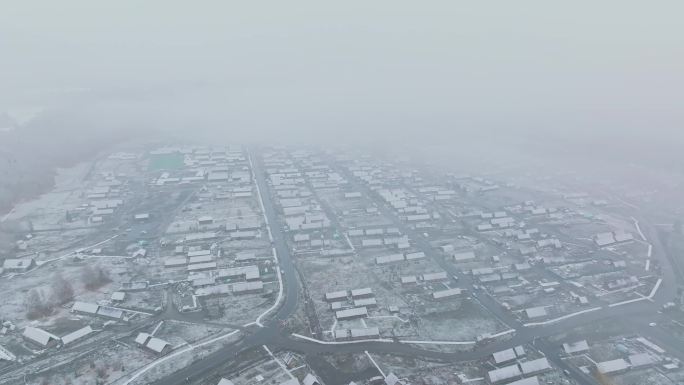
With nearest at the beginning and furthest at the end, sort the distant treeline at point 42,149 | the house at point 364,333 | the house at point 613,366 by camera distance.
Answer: the house at point 613,366 < the house at point 364,333 < the distant treeline at point 42,149

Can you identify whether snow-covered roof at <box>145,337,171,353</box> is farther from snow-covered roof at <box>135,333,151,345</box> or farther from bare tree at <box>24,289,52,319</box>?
bare tree at <box>24,289,52,319</box>

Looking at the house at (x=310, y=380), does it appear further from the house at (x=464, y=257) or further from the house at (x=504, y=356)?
Answer: the house at (x=464, y=257)

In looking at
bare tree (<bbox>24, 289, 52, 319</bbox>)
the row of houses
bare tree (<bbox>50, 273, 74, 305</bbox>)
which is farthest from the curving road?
bare tree (<bbox>50, 273, 74, 305</bbox>)

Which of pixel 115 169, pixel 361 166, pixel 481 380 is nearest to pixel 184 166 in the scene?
pixel 115 169

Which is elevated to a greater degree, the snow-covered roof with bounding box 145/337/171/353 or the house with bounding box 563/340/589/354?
the house with bounding box 563/340/589/354

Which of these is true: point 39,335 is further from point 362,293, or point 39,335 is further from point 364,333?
point 362,293

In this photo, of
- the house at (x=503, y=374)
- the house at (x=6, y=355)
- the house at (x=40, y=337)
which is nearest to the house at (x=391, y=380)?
the house at (x=503, y=374)

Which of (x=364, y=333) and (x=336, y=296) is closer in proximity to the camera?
(x=364, y=333)

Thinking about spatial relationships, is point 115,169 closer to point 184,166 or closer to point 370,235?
point 184,166

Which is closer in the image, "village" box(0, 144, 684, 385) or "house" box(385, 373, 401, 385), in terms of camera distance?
"house" box(385, 373, 401, 385)

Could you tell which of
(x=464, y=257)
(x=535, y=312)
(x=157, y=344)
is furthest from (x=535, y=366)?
(x=157, y=344)
